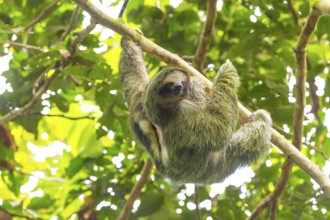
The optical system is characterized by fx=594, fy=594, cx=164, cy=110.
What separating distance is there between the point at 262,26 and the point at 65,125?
3.36m

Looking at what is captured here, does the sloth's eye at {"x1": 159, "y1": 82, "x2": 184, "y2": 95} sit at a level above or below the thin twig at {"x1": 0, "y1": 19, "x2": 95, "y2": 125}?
→ below

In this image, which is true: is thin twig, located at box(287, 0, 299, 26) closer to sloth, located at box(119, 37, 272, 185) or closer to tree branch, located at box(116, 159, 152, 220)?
sloth, located at box(119, 37, 272, 185)

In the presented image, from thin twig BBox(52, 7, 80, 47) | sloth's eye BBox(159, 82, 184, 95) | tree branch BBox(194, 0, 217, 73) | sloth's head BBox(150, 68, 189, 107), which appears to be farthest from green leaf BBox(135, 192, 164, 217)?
thin twig BBox(52, 7, 80, 47)

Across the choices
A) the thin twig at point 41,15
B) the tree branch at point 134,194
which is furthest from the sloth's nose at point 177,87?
the thin twig at point 41,15

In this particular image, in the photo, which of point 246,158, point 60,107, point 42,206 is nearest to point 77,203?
point 42,206

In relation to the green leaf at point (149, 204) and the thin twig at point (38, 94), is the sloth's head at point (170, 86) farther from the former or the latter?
the green leaf at point (149, 204)

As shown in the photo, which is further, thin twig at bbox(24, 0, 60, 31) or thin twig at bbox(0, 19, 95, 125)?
thin twig at bbox(24, 0, 60, 31)

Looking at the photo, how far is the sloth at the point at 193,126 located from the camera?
6547 millimetres

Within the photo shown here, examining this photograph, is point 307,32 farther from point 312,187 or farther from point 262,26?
point 312,187

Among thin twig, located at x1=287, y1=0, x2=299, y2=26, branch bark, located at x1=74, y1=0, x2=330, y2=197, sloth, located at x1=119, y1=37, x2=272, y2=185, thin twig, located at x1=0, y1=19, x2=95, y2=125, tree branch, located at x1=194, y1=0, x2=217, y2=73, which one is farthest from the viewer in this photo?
thin twig, located at x1=287, y1=0, x2=299, y2=26

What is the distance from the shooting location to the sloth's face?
6.27 metres

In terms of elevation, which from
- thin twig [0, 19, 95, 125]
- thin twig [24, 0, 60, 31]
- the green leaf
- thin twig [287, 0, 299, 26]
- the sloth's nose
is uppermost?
thin twig [287, 0, 299, 26]

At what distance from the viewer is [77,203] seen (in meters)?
9.03

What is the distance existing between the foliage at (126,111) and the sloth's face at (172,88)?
1085 mm
